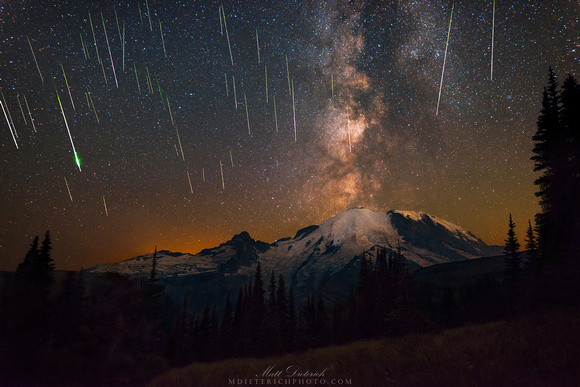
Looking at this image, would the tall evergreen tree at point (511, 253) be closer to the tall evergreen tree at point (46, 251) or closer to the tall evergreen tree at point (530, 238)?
the tall evergreen tree at point (530, 238)

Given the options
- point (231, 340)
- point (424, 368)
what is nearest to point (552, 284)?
point (424, 368)

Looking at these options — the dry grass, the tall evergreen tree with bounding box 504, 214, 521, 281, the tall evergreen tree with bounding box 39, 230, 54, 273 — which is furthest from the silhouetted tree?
the tall evergreen tree with bounding box 39, 230, 54, 273

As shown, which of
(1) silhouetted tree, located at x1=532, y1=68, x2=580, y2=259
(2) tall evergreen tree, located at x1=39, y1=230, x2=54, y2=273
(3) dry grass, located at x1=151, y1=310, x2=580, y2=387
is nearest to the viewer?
(3) dry grass, located at x1=151, y1=310, x2=580, y2=387

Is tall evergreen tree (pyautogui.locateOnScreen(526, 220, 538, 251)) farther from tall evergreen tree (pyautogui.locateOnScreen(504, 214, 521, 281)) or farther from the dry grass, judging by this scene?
the dry grass

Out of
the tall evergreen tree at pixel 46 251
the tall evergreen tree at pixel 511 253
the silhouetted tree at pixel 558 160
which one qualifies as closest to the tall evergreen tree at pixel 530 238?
the tall evergreen tree at pixel 511 253

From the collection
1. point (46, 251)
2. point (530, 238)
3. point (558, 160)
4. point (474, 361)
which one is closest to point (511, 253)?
point (530, 238)

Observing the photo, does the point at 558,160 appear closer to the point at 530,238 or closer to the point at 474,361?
the point at 474,361

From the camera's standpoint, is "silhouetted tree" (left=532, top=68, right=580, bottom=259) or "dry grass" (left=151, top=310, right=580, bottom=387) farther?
"silhouetted tree" (left=532, top=68, right=580, bottom=259)

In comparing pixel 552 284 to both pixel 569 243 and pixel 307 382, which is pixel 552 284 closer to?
pixel 569 243
